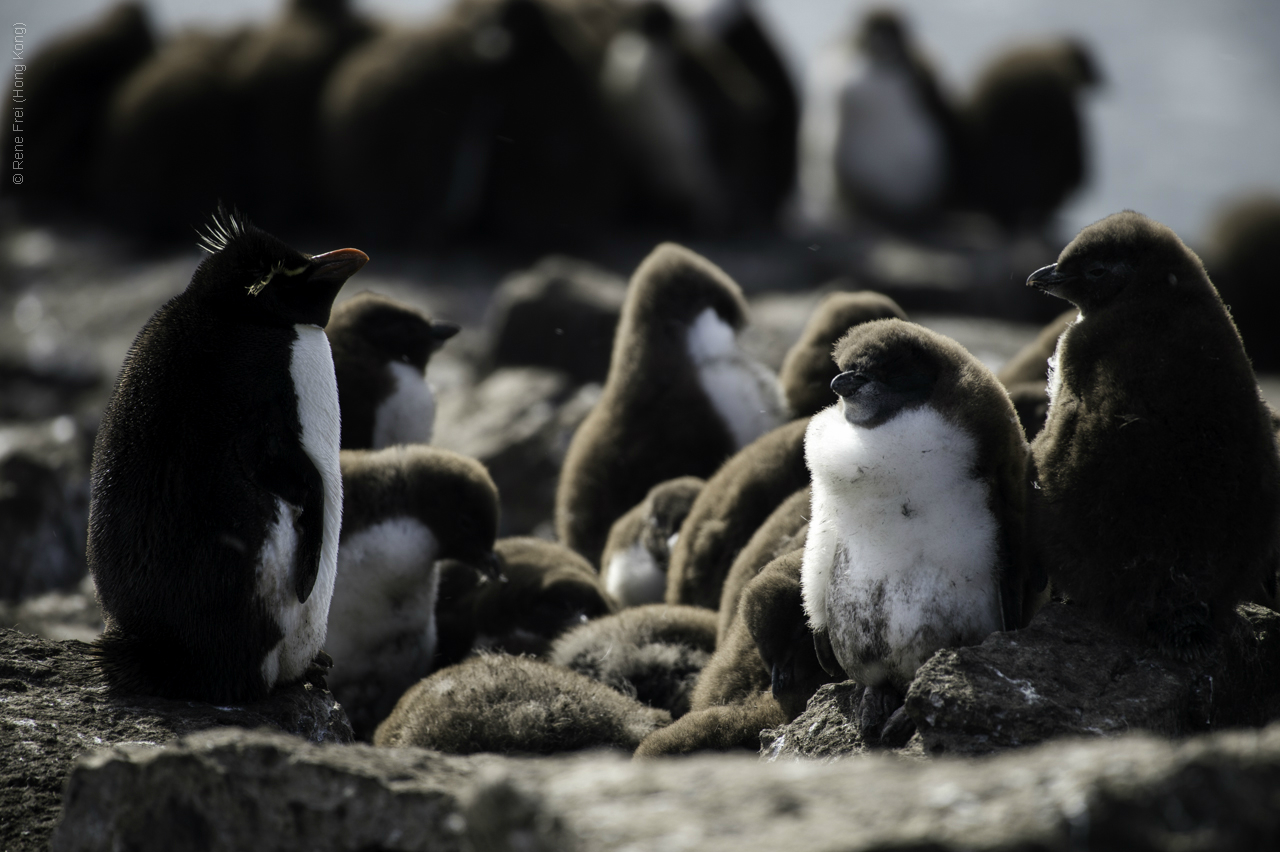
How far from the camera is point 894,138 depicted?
16.8 m

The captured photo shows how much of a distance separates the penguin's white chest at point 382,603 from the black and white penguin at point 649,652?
0.73 metres

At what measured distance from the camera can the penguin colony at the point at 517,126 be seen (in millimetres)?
12609

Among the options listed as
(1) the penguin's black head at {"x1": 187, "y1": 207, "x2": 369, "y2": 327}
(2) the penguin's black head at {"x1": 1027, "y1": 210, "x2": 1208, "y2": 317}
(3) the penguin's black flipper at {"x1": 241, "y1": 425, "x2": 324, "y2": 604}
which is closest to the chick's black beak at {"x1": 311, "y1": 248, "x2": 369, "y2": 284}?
(1) the penguin's black head at {"x1": 187, "y1": 207, "x2": 369, "y2": 327}

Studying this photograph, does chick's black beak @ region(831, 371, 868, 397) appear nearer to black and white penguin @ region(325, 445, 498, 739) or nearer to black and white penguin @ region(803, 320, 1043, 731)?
black and white penguin @ region(803, 320, 1043, 731)

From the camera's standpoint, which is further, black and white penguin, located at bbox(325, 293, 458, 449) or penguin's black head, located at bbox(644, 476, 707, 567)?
black and white penguin, located at bbox(325, 293, 458, 449)

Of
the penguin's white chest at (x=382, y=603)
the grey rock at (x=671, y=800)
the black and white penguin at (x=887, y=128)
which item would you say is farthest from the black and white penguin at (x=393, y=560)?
the black and white penguin at (x=887, y=128)

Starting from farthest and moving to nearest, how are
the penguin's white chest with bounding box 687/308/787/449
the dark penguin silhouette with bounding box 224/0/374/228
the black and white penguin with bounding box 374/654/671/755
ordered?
the dark penguin silhouette with bounding box 224/0/374/228 < the penguin's white chest with bounding box 687/308/787/449 < the black and white penguin with bounding box 374/654/671/755

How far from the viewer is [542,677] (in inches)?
183

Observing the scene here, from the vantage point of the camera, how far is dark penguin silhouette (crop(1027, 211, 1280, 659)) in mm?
3695

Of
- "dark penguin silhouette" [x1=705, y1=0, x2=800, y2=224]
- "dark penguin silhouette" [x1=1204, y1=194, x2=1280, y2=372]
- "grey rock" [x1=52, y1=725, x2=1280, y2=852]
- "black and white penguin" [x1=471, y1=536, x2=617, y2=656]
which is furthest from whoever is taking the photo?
"dark penguin silhouette" [x1=705, y1=0, x2=800, y2=224]

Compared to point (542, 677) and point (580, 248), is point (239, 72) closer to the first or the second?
point (580, 248)

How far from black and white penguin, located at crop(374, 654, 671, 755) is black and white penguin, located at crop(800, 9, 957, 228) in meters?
13.3

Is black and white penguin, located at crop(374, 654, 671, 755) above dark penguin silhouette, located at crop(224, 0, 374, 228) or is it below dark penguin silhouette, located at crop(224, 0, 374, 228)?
below

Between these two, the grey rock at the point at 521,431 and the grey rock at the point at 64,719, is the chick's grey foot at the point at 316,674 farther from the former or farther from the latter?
the grey rock at the point at 521,431
